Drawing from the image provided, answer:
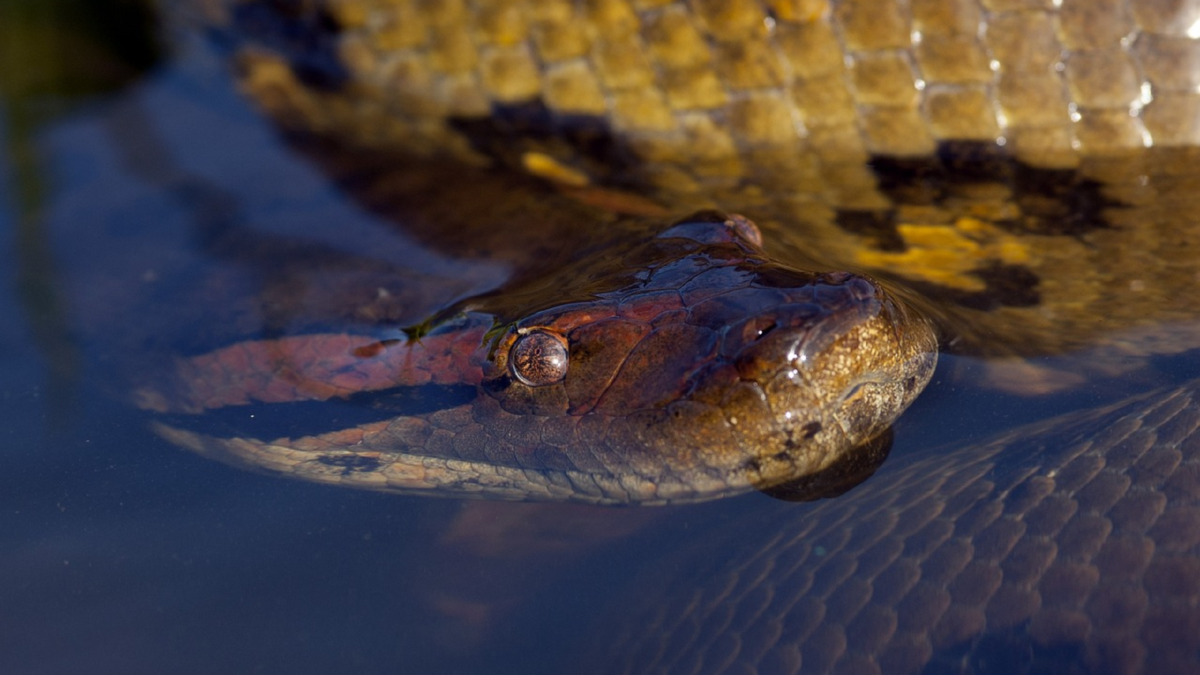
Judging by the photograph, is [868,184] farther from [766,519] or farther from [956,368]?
[766,519]

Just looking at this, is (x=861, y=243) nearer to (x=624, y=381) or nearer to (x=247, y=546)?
(x=624, y=381)

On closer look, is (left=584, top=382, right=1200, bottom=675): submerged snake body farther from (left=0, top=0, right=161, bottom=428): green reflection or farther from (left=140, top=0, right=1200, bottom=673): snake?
(left=0, top=0, right=161, bottom=428): green reflection

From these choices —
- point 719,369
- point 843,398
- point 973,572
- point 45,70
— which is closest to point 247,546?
point 719,369

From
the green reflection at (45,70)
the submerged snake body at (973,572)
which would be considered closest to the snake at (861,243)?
the submerged snake body at (973,572)

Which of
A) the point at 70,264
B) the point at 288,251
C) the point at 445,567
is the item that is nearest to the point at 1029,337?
the point at 445,567

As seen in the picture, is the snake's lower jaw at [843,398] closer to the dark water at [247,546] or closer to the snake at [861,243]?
the snake at [861,243]

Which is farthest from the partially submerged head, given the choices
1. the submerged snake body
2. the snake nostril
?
→ the submerged snake body
